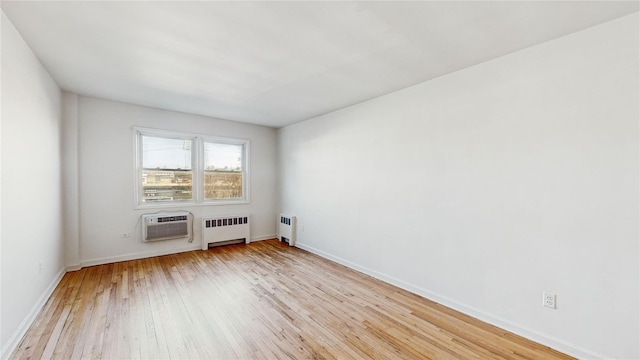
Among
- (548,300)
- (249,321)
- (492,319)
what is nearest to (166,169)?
(249,321)

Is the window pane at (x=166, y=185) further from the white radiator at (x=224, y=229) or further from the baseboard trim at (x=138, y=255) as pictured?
the baseboard trim at (x=138, y=255)

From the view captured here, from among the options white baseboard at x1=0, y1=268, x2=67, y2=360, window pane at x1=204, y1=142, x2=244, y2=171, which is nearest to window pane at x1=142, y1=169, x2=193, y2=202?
window pane at x1=204, y1=142, x2=244, y2=171

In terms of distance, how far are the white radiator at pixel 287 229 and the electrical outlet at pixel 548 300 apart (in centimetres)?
389

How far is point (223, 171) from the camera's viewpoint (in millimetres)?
5215

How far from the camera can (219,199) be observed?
516 centimetres

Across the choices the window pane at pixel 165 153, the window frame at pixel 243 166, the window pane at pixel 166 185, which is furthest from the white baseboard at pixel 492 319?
the window pane at pixel 165 153

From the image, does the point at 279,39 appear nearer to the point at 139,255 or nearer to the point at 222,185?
the point at 222,185

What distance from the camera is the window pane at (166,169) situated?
4.38 metres

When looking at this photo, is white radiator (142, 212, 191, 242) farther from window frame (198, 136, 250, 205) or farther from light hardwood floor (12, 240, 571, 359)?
light hardwood floor (12, 240, 571, 359)

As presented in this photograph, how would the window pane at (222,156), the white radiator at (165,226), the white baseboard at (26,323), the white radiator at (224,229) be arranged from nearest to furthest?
the white baseboard at (26,323), the white radiator at (165,226), the white radiator at (224,229), the window pane at (222,156)

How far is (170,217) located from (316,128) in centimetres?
300

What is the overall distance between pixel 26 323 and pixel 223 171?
336 centimetres

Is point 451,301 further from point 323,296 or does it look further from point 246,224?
point 246,224

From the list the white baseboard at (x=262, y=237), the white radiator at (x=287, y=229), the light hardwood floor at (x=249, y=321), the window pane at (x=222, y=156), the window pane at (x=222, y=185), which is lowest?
the light hardwood floor at (x=249, y=321)
